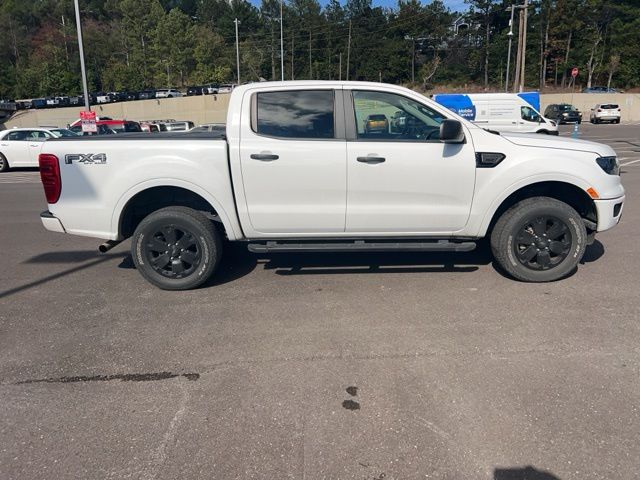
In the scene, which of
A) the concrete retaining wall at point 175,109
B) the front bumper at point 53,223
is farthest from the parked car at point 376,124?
the concrete retaining wall at point 175,109

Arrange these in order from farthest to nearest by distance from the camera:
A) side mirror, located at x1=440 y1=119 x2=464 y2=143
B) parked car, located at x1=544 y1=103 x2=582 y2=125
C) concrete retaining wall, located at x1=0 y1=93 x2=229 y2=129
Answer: concrete retaining wall, located at x1=0 y1=93 x2=229 y2=129 < parked car, located at x1=544 y1=103 x2=582 y2=125 < side mirror, located at x1=440 y1=119 x2=464 y2=143

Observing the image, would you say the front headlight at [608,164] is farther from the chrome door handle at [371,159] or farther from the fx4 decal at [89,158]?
→ the fx4 decal at [89,158]

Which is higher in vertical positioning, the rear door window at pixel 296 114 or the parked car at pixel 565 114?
the rear door window at pixel 296 114

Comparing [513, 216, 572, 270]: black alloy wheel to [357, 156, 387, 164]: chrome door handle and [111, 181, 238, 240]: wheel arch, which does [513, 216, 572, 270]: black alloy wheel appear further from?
[111, 181, 238, 240]: wheel arch

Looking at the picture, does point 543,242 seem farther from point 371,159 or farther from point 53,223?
point 53,223

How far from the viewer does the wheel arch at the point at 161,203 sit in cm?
486

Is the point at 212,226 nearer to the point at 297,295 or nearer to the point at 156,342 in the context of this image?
the point at 297,295

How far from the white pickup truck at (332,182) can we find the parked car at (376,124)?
2 cm

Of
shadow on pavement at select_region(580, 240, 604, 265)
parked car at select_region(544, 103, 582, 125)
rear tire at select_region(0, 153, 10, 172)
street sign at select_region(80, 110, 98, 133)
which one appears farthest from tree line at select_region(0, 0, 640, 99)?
shadow on pavement at select_region(580, 240, 604, 265)

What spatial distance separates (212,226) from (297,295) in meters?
1.08

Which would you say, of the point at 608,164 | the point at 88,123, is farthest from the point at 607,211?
the point at 88,123

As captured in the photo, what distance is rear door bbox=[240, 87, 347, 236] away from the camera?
15.6 feet

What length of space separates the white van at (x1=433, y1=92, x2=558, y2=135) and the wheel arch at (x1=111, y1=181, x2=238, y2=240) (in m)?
22.1

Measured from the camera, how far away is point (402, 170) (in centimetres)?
477
